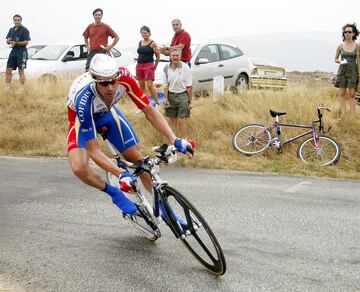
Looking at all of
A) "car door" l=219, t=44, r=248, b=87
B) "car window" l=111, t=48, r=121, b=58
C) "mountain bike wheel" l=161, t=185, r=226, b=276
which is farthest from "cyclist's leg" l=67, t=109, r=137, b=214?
"car window" l=111, t=48, r=121, b=58

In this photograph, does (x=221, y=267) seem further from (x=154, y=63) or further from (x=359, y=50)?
(x=154, y=63)

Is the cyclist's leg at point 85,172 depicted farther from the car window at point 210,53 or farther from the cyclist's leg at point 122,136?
the car window at point 210,53

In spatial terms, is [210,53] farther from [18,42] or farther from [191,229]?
[191,229]

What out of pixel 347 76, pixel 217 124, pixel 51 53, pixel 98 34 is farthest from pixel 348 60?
pixel 51 53

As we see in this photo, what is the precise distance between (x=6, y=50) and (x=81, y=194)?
44.1 ft

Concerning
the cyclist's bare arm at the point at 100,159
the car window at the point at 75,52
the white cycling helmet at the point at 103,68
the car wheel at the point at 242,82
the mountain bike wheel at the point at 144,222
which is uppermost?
the white cycling helmet at the point at 103,68

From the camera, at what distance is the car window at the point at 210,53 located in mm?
14094

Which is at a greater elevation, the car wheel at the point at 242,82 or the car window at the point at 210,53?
the car window at the point at 210,53

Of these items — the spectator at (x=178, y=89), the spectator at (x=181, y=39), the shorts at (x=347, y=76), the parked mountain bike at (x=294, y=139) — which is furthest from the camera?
the spectator at (x=181, y=39)

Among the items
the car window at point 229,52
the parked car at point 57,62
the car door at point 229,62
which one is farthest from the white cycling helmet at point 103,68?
the parked car at point 57,62

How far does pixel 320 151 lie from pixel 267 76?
6629mm

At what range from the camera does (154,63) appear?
12367mm

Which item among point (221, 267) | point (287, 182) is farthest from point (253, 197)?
point (221, 267)

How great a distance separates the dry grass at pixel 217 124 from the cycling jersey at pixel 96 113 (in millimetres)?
4545
